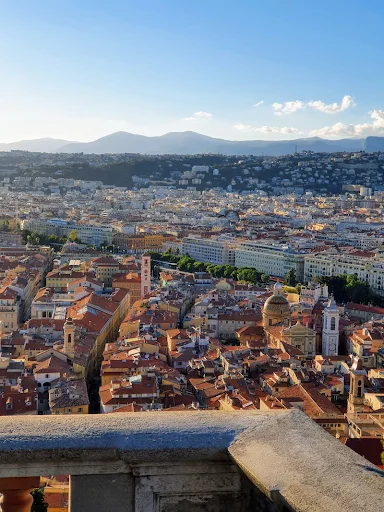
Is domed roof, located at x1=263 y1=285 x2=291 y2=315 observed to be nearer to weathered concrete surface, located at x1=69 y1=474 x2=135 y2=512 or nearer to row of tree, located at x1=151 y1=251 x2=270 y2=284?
row of tree, located at x1=151 y1=251 x2=270 y2=284

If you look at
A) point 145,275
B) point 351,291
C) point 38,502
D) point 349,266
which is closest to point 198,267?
point 349,266

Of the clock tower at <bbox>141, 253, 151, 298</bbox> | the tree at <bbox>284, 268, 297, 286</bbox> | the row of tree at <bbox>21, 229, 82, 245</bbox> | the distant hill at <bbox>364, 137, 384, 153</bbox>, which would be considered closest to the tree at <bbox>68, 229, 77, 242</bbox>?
the row of tree at <bbox>21, 229, 82, 245</bbox>

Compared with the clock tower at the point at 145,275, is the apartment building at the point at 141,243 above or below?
below

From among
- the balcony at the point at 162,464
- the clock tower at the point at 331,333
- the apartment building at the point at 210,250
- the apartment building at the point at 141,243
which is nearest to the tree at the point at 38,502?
the balcony at the point at 162,464

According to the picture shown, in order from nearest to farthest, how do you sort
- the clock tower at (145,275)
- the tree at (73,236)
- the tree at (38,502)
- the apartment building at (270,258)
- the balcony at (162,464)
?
the balcony at (162,464)
the tree at (38,502)
the clock tower at (145,275)
the apartment building at (270,258)
the tree at (73,236)

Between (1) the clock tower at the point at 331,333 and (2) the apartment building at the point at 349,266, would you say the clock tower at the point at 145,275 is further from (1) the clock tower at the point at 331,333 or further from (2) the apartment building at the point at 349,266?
(2) the apartment building at the point at 349,266

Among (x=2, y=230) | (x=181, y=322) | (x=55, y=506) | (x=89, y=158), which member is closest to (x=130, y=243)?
(x=2, y=230)
